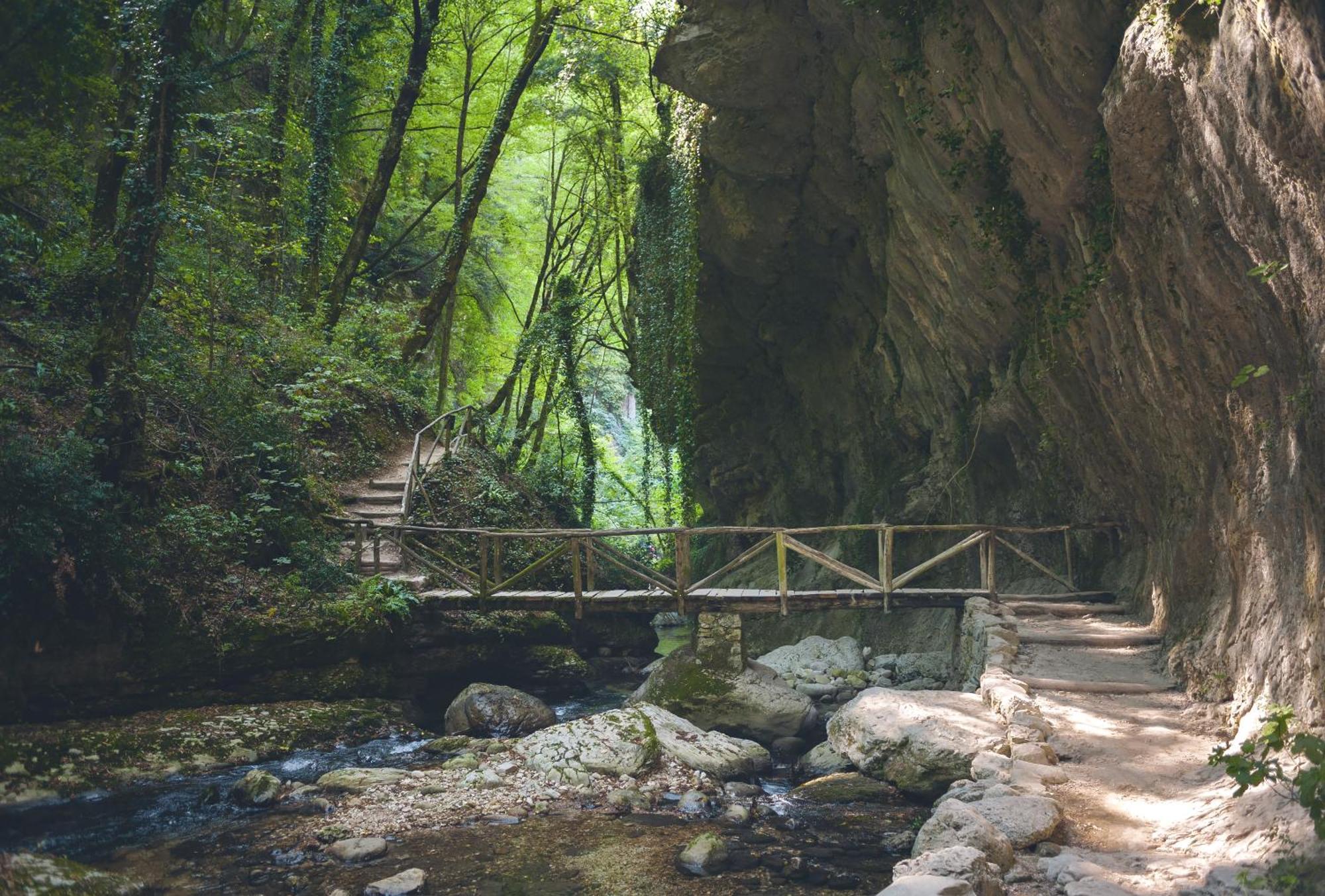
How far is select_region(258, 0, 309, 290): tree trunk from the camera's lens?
14.4m

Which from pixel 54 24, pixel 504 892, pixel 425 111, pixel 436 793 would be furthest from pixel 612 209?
pixel 504 892

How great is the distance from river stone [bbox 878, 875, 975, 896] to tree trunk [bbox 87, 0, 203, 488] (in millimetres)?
7671

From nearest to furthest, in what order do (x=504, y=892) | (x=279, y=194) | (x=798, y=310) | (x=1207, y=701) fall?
1. (x=504, y=892)
2. (x=1207, y=701)
3. (x=279, y=194)
4. (x=798, y=310)

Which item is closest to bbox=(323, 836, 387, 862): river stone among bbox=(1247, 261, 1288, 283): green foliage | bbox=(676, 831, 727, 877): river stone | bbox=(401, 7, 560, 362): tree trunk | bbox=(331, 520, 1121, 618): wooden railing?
bbox=(676, 831, 727, 877): river stone

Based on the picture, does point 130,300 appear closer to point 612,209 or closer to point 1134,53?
point 1134,53

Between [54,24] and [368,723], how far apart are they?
24.5 ft

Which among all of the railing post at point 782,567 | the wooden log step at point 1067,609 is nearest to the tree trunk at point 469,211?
the railing post at point 782,567

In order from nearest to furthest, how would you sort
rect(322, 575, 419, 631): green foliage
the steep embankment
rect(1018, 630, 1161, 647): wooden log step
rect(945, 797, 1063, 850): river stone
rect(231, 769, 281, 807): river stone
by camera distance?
1. rect(945, 797, 1063, 850): river stone
2. the steep embankment
3. rect(231, 769, 281, 807): river stone
4. rect(1018, 630, 1161, 647): wooden log step
5. rect(322, 575, 419, 631): green foliage

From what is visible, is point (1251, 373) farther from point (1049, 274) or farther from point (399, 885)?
point (399, 885)

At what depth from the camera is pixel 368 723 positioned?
857cm

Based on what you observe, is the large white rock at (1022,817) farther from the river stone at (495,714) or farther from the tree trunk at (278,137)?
the tree trunk at (278,137)

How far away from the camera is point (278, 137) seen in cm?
1495

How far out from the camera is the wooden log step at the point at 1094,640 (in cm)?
759

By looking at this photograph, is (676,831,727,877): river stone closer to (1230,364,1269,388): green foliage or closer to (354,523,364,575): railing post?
(1230,364,1269,388): green foliage
